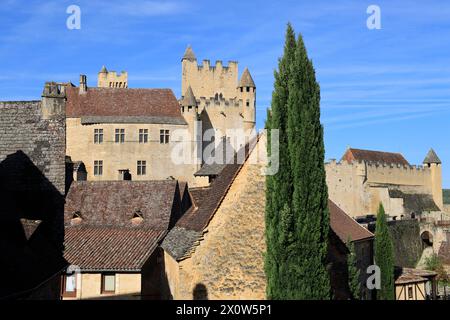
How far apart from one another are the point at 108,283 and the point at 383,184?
182 feet

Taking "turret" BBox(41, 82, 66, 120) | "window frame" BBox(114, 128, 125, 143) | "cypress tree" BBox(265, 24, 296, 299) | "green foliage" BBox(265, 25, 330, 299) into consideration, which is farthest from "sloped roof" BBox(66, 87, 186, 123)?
"green foliage" BBox(265, 25, 330, 299)

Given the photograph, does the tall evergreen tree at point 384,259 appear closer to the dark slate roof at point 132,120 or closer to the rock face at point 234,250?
the rock face at point 234,250

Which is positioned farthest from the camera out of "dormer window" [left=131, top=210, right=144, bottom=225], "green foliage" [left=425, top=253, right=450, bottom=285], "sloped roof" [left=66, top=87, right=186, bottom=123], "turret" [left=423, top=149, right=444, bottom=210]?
"turret" [left=423, top=149, right=444, bottom=210]

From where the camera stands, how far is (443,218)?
52.8 metres

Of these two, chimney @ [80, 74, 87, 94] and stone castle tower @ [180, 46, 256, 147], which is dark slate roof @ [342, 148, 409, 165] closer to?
stone castle tower @ [180, 46, 256, 147]

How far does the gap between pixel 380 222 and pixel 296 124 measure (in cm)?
1576

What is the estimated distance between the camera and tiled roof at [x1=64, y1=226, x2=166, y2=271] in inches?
772

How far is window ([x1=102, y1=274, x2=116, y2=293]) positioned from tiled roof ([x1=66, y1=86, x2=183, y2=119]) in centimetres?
3361

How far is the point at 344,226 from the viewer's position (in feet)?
89.2

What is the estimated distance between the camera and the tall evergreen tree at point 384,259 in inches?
1077

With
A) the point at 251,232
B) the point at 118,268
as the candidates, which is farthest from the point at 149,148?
the point at 251,232

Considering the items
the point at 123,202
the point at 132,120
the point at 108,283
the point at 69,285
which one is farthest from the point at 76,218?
the point at 132,120

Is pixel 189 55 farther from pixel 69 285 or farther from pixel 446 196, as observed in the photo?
pixel 446 196
